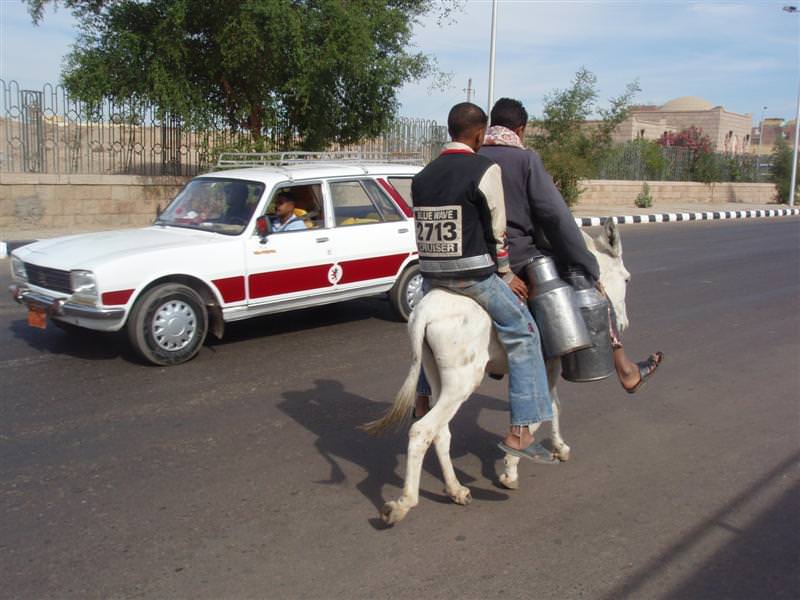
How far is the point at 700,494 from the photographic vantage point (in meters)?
4.48

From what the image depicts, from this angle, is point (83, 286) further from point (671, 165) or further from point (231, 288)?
point (671, 165)

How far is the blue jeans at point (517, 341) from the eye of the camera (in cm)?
410

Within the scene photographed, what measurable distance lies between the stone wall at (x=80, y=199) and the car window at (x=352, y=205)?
977cm

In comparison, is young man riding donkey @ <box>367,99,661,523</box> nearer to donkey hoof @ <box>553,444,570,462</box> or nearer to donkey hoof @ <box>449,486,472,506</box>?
donkey hoof @ <box>449,486,472,506</box>

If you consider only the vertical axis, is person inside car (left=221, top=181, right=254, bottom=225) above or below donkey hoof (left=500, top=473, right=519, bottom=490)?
above

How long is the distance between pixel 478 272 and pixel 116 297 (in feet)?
12.1

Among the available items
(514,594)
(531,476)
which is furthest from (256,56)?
(514,594)

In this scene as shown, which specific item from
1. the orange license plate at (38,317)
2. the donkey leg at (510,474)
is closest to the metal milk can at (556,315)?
the donkey leg at (510,474)

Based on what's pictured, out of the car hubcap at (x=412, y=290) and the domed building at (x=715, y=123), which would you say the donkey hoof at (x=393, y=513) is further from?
the domed building at (x=715, y=123)

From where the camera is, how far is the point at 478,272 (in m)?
4.03

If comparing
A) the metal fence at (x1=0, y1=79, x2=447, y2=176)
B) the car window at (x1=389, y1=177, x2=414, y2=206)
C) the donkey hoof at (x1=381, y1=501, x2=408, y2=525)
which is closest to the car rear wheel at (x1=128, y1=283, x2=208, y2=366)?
the car window at (x1=389, y1=177, x2=414, y2=206)

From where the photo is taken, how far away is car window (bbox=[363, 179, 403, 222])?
849 cm

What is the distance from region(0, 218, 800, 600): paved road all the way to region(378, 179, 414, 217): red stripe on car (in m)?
1.82

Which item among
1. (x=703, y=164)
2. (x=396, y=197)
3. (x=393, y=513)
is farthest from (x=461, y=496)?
(x=703, y=164)
